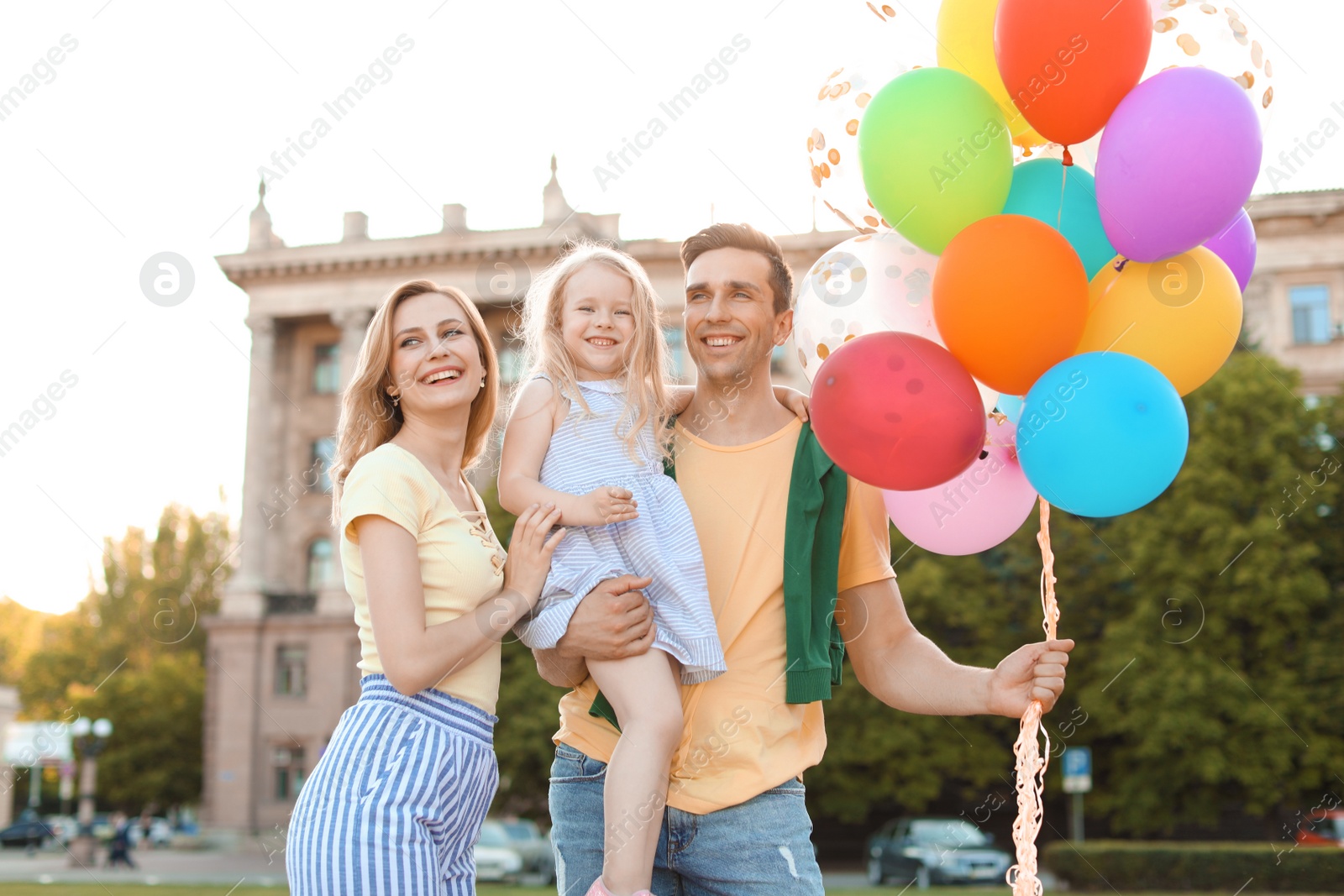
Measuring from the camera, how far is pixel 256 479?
42.3m

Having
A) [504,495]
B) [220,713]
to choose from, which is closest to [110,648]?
[220,713]

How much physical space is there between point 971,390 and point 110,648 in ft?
192

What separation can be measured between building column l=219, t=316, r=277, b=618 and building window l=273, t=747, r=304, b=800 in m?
4.51

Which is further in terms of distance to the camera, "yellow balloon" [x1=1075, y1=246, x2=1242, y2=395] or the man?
"yellow balloon" [x1=1075, y1=246, x2=1242, y2=395]

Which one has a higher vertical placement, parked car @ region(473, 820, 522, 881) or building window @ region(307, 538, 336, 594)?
building window @ region(307, 538, 336, 594)

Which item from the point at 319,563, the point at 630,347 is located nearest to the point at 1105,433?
the point at 630,347

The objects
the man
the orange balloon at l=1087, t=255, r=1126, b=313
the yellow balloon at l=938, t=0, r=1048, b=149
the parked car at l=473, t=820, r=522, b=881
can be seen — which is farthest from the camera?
the parked car at l=473, t=820, r=522, b=881

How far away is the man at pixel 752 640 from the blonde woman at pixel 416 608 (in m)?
0.28

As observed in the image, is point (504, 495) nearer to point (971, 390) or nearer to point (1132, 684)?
point (971, 390)

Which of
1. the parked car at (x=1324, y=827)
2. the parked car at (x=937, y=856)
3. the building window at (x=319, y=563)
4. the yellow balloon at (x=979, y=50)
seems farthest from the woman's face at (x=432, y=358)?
the building window at (x=319, y=563)

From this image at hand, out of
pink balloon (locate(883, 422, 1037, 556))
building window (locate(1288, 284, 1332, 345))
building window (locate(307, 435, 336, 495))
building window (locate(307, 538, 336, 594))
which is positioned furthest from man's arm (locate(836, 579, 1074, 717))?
building window (locate(307, 538, 336, 594))

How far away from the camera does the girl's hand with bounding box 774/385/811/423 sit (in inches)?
141

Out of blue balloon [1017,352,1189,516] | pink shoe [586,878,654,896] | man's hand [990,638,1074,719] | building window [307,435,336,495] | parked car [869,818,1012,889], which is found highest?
building window [307,435,336,495]

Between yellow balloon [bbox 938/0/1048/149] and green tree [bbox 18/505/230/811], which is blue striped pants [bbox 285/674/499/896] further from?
green tree [bbox 18/505/230/811]
